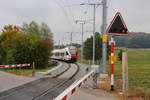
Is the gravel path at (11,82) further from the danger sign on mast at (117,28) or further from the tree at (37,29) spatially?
the tree at (37,29)

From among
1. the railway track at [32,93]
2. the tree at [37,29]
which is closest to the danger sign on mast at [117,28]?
the railway track at [32,93]

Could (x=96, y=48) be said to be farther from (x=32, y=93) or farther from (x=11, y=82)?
(x=32, y=93)

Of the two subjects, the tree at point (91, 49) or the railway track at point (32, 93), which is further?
the tree at point (91, 49)

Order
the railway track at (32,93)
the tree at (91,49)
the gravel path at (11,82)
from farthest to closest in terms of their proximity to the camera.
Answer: the tree at (91,49) < the gravel path at (11,82) < the railway track at (32,93)

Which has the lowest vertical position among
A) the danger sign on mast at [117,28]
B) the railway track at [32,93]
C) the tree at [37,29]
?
the railway track at [32,93]

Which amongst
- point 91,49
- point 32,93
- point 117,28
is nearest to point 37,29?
point 91,49

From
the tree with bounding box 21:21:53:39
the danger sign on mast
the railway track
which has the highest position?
the tree with bounding box 21:21:53:39

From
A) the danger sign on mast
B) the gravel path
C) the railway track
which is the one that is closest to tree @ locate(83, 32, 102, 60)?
the gravel path

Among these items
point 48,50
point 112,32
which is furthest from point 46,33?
point 112,32

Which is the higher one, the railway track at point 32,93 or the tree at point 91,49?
the tree at point 91,49

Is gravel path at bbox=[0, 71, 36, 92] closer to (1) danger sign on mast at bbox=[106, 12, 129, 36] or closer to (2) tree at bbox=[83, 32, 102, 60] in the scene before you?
(1) danger sign on mast at bbox=[106, 12, 129, 36]

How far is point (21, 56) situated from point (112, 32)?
28515 mm

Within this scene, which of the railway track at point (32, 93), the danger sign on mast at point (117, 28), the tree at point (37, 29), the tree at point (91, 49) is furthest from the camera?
the tree at point (37, 29)

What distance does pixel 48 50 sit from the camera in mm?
38031
